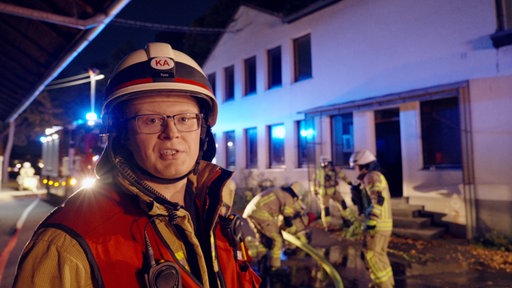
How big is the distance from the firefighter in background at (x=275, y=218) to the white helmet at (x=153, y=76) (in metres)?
4.57

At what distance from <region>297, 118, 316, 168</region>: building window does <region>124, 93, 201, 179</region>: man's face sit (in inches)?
453

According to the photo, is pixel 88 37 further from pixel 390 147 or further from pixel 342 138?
pixel 390 147

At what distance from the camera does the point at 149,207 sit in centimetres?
147

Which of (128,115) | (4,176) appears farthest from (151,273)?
(4,176)

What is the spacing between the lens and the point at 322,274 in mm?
6363

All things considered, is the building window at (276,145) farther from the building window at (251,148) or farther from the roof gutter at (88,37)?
the roof gutter at (88,37)

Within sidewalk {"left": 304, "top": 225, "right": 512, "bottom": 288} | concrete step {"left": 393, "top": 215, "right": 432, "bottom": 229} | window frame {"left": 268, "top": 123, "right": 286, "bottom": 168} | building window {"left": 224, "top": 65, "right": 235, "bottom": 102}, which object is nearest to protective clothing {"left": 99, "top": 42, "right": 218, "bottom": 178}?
sidewalk {"left": 304, "top": 225, "right": 512, "bottom": 288}

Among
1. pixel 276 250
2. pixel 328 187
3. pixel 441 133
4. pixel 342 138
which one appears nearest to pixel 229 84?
pixel 342 138

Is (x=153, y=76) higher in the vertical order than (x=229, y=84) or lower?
lower

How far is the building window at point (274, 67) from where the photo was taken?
15.6m

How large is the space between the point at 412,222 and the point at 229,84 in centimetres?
1218

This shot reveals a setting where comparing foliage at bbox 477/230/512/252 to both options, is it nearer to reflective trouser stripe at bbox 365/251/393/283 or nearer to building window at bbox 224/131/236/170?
reflective trouser stripe at bbox 365/251/393/283

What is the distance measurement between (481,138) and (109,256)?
976 centimetres

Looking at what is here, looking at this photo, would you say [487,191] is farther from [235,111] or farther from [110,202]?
[235,111]
